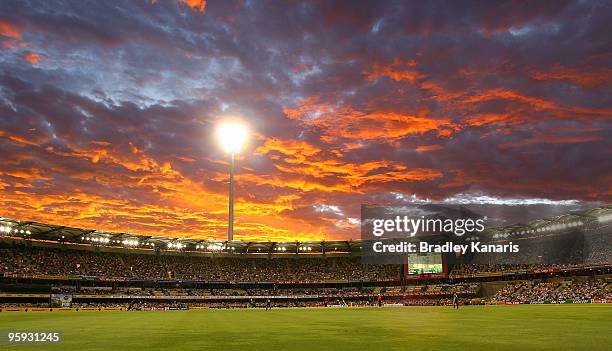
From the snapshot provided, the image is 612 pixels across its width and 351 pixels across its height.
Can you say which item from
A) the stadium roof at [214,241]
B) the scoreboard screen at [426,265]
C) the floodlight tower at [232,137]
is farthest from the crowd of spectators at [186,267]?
the floodlight tower at [232,137]

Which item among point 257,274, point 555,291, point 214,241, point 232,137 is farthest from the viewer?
point 257,274

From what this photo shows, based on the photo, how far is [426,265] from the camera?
3720 inches

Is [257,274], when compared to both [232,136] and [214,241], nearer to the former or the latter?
[214,241]

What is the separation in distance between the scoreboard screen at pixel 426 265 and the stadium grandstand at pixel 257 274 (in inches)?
8.4

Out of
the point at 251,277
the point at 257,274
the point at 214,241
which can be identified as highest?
the point at 214,241

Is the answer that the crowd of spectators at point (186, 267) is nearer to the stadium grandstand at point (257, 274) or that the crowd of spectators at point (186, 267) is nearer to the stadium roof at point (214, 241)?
the stadium grandstand at point (257, 274)

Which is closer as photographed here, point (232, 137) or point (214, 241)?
point (232, 137)

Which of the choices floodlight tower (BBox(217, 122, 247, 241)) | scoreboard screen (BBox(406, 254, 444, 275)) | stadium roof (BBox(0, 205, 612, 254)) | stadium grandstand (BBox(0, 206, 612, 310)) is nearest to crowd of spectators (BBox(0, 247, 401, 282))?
stadium grandstand (BBox(0, 206, 612, 310))

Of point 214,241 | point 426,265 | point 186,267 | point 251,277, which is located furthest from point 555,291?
point 186,267

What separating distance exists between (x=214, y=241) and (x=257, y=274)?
43.0ft

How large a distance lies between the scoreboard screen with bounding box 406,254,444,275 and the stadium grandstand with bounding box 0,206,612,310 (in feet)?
0.70

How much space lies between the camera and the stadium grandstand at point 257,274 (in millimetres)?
77562

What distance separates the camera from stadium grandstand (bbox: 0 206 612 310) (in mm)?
77562

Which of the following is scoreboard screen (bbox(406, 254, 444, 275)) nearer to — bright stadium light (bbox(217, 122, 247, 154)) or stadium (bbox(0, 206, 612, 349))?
stadium (bbox(0, 206, 612, 349))
